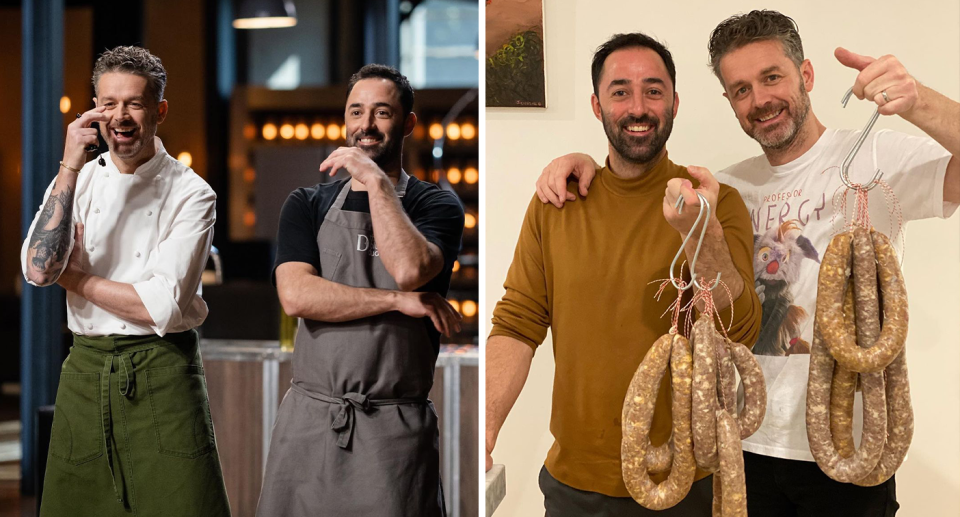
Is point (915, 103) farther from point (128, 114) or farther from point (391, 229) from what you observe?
point (128, 114)

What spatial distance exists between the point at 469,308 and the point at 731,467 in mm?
788

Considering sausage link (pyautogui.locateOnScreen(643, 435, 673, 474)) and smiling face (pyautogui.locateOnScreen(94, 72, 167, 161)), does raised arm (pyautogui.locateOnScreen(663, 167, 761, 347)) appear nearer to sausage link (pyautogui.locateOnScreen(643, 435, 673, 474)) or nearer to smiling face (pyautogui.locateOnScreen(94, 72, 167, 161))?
sausage link (pyautogui.locateOnScreen(643, 435, 673, 474))

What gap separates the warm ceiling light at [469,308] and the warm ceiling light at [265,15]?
2.85 feet

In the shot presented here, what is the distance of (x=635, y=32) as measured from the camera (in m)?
1.81

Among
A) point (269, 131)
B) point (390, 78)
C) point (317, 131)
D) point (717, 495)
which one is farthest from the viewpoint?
point (269, 131)

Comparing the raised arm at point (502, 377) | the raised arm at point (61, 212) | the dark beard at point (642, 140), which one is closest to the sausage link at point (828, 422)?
the dark beard at point (642, 140)

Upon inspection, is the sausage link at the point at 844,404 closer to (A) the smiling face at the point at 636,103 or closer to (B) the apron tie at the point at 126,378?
(A) the smiling face at the point at 636,103

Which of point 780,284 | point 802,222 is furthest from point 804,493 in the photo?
point 802,222

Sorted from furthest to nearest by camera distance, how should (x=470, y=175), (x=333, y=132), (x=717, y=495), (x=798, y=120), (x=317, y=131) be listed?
1. (x=317, y=131)
2. (x=470, y=175)
3. (x=333, y=132)
4. (x=798, y=120)
5. (x=717, y=495)

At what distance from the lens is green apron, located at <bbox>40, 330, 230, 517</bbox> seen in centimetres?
182

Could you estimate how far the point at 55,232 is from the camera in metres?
1.81

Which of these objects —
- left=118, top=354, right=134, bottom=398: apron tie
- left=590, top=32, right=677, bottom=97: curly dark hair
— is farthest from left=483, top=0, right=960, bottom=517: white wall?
left=118, top=354, right=134, bottom=398: apron tie

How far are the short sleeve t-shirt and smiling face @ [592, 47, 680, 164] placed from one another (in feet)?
1.40

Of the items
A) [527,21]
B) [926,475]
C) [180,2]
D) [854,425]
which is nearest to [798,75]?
→ [527,21]
